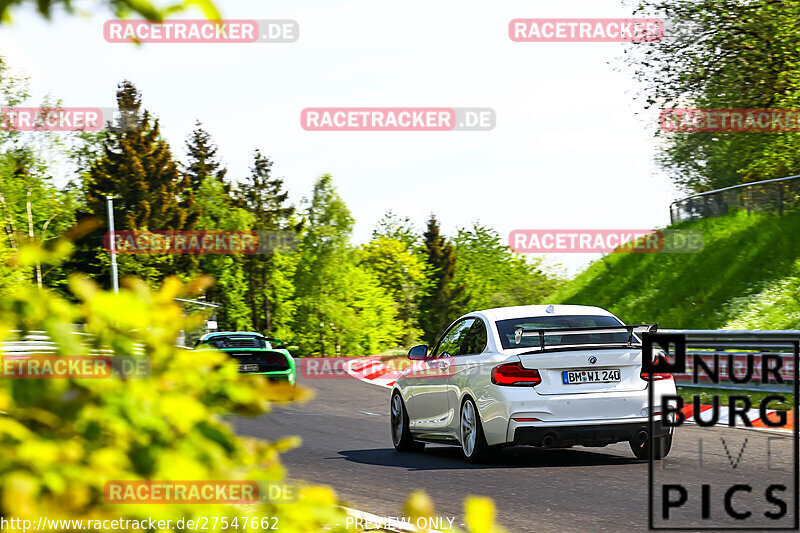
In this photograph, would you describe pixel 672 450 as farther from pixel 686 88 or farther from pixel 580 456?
pixel 686 88

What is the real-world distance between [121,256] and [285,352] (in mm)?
53332

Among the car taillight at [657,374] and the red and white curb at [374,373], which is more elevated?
the car taillight at [657,374]

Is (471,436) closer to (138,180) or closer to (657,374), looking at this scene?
(657,374)

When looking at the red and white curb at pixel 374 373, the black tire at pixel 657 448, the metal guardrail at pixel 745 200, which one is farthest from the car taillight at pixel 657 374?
the red and white curb at pixel 374 373

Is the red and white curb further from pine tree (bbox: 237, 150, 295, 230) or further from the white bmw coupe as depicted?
pine tree (bbox: 237, 150, 295, 230)

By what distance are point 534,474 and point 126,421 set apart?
886 cm

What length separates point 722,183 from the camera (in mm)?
51156

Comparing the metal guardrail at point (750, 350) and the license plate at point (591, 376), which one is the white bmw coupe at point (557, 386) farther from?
the metal guardrail at point (750, 350)

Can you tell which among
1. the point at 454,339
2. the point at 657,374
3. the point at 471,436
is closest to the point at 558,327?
the point at 657,374

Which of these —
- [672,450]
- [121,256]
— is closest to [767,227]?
[672,450]

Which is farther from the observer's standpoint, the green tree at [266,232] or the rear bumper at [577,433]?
the green tree at [266,232]

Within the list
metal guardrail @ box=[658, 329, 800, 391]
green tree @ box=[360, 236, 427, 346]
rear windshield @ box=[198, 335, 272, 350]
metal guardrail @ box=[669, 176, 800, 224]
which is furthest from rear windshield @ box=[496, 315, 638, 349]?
green tree @ box=[360, 236, 427, 346]

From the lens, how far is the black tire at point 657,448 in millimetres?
11242

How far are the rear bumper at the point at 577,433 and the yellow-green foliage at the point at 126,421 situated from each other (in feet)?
28.0
